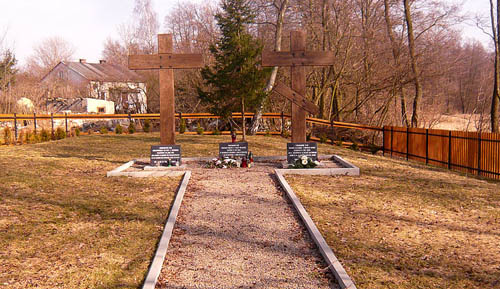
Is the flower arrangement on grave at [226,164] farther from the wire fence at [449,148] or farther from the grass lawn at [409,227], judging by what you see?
the wire fence at [449,148]

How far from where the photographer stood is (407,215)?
706cm

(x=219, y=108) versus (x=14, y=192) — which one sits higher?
(x=219, y=108)

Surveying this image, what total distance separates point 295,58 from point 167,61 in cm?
350

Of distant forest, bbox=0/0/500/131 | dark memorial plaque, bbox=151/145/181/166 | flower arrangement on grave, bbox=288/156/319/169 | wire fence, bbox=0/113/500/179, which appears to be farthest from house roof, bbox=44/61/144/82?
flower arrangement on grave, bbox=288/156/319/169

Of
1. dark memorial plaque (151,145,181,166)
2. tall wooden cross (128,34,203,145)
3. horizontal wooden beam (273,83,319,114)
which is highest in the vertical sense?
→ tall wooden cross (128,34,203,145)

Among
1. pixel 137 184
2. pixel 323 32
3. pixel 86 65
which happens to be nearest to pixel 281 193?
pixel 137 184

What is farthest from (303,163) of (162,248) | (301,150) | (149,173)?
(162,248)

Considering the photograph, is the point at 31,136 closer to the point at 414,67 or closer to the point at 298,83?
the point at 298,83

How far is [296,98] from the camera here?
11.3 metres

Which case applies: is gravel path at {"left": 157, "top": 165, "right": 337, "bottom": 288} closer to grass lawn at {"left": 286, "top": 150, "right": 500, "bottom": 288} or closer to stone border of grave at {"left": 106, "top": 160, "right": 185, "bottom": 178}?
grass lawn at {"left": 286, "top": 150, "right": 500, "bottom": 288}

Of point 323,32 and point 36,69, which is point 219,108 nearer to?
point 323,32

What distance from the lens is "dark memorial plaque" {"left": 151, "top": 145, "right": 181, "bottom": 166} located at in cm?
1105

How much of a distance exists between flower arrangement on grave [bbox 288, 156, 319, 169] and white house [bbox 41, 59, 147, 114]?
22218 millimetres

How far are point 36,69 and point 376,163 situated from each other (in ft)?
199
